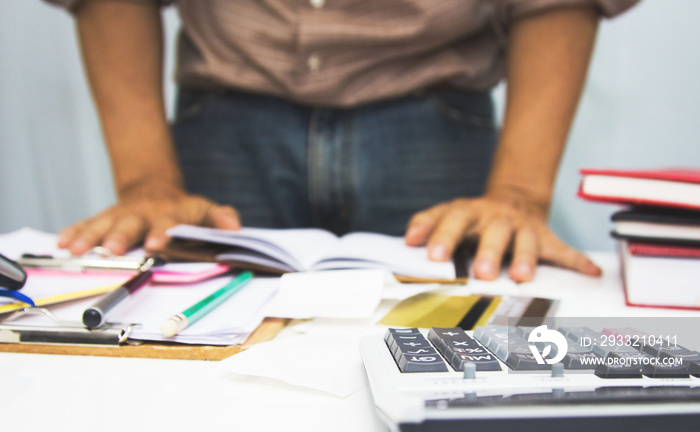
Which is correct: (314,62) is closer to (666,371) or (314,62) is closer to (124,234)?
(124,234)

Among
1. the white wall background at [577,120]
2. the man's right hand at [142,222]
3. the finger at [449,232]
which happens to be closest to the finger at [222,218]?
the man's right hand at [142,222]

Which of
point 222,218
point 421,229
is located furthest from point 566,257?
point 222,218

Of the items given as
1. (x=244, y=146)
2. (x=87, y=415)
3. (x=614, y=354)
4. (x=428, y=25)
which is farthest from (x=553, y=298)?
(x=244, y=146)

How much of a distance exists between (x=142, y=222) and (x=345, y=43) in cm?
41

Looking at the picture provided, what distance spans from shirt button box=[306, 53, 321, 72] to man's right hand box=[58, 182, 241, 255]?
28cm

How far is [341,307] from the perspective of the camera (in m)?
0.35

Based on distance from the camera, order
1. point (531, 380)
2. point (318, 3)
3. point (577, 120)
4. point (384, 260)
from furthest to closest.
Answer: point (577, 120) < point (318, 3) < point (384, 260) < point (531, 380)

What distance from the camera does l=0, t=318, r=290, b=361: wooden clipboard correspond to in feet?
0.96

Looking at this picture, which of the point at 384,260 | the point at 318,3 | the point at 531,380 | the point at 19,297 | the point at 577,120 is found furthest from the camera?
the point at 577,120

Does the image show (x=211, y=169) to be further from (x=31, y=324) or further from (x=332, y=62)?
(x=31, y=324)

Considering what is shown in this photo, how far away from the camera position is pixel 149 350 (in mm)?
295

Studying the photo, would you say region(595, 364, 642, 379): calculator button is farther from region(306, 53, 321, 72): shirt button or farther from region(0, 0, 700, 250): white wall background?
region(0, 0, 700, 250): white wall background

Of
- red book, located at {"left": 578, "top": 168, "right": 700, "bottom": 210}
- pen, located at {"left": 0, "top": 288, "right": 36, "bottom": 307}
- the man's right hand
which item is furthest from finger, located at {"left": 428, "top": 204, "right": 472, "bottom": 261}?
pen, located at {"left": 0, "top": 288, "right": 36, "bottom": 307}

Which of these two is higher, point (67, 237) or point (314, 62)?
point (314, 62)
